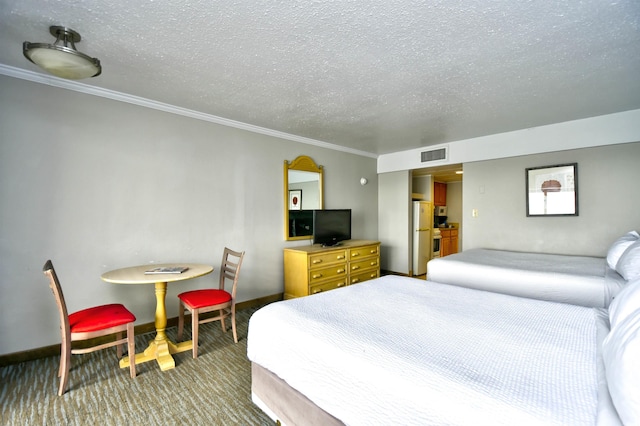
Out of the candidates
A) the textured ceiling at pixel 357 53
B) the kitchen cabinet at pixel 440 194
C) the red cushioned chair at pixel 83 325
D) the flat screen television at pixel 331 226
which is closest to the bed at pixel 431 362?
the red cushioned chair at pixel 83 325

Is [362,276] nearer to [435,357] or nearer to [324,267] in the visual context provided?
[324,267]

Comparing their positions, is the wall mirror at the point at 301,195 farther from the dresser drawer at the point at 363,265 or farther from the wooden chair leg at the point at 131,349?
the wooden chair leg at the point at 131,349

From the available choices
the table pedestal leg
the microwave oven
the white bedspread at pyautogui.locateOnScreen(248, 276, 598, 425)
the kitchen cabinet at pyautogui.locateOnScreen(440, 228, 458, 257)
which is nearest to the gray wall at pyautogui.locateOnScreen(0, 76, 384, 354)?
the table pedestal leg

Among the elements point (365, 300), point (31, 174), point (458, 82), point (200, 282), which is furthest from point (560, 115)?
point (31, 174)

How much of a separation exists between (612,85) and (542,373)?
3135 mm

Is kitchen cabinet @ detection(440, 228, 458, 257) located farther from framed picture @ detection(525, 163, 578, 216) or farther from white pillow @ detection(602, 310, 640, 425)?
white pillow @ detection(602, 310, 640, 425)

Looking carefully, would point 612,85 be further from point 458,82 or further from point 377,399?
point 377,399

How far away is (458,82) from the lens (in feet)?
8.86

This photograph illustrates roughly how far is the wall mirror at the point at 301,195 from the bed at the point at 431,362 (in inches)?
100

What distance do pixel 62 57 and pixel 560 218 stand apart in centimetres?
543

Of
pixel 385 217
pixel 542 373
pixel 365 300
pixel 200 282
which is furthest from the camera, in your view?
pixel 385 217

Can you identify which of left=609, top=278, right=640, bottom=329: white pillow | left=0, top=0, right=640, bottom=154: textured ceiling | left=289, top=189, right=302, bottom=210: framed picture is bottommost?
left=609, top=278, right=640, bottom=329: white pillow

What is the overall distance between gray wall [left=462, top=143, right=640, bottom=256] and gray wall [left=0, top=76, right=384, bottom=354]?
3.28 metres

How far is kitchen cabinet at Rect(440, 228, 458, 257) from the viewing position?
7.12 meters
